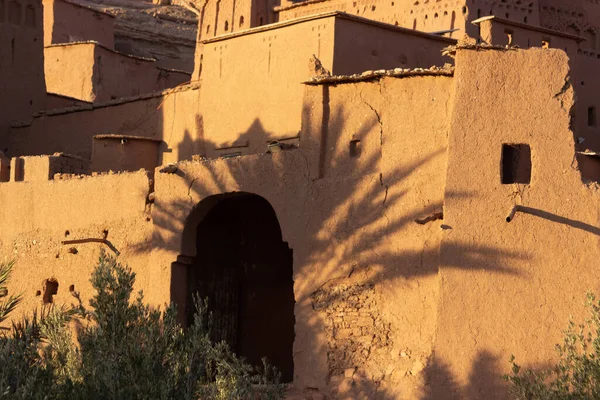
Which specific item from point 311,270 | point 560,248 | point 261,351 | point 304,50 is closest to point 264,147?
point 304,50

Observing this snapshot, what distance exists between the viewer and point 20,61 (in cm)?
2728

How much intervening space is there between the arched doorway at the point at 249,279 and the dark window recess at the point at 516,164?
437cm

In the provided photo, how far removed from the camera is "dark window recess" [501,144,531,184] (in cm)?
1672

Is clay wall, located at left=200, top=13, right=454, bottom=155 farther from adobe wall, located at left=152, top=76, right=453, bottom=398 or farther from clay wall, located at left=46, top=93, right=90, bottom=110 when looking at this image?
clay wall, located at left=46, top=93, right=90, bottom=110

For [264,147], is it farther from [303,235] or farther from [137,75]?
[137,75]

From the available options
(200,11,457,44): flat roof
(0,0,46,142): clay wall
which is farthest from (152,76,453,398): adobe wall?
(0,0,46,142): clay wall

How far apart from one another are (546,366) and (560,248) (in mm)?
1336

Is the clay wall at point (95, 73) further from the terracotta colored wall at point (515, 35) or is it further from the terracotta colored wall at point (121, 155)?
the terracotta colored wall at point (515, 35)

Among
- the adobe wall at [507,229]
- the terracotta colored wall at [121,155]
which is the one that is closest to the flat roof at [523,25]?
→ the terracotta colored wall at [121,155]

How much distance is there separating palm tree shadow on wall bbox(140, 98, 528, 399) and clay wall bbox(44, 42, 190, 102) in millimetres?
14203

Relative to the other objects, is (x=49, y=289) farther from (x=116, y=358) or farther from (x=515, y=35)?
(x=515, y=35)

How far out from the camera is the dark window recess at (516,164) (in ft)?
54.9

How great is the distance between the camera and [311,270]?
17188 mm

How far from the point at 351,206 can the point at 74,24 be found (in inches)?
723
